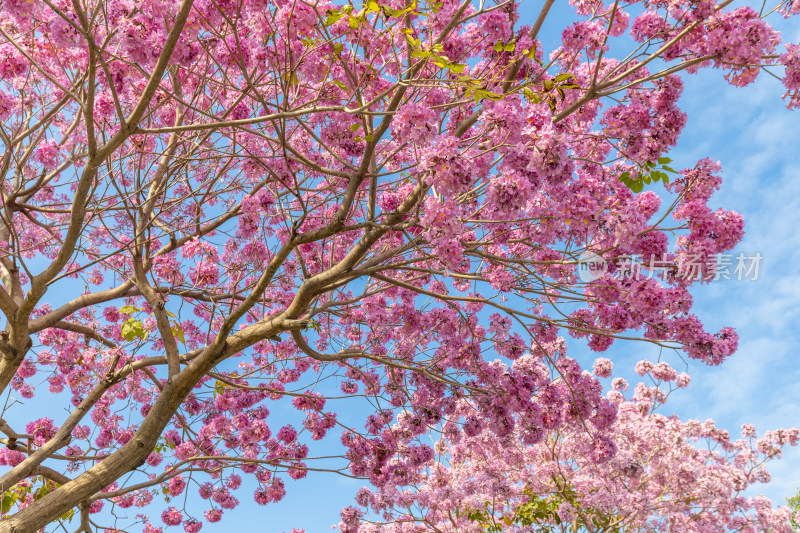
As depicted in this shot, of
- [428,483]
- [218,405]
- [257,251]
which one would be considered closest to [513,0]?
[257,251]

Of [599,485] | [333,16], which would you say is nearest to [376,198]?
[333,16]

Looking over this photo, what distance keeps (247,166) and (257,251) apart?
6.23 feet

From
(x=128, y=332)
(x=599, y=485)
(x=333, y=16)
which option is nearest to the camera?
(x=333, y=16)

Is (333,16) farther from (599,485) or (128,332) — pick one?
(599,485)

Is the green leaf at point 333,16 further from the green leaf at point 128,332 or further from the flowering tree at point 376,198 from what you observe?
the green leaf at point 128,332

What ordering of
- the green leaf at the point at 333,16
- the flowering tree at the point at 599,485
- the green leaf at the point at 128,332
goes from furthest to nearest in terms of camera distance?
the flowering tree at the point at 599,485, the green leaf at the point at 128,332, the green leaf at the point at 333,16

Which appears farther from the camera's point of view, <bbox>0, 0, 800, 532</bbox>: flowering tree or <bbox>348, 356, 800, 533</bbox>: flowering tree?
<bbox>348, 356, 800, 533</bbox>: flowering tree

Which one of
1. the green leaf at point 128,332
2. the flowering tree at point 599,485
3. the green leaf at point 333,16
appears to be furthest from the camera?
the flowering tree at point 599,485

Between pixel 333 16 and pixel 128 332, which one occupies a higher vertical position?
pixel 333 16

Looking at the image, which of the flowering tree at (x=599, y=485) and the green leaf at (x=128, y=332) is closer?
the green leaf at (x=128, y=332)

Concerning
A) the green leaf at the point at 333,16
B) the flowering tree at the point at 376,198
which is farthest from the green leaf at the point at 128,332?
the green leaf at the point at 333,16

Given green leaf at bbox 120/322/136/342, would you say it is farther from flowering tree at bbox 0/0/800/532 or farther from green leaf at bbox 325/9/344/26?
green leaf at bbox 325/9/344/26

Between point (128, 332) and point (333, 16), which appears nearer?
point (333, 16)

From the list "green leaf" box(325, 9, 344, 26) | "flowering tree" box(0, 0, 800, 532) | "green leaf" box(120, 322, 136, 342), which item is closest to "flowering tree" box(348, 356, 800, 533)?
"flowering tree" box(0, 0, 800, 532)
